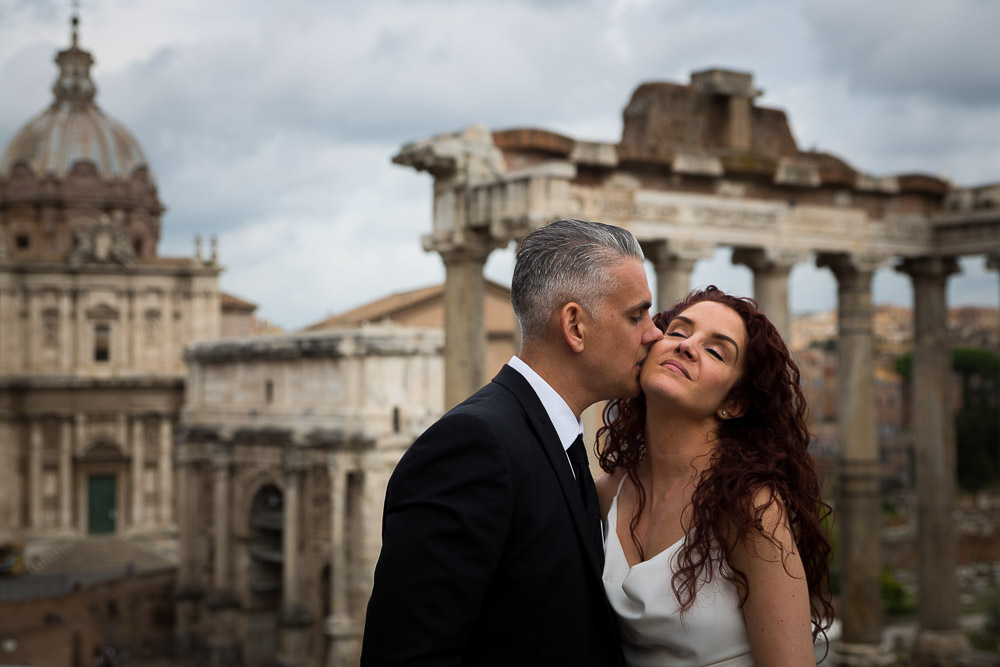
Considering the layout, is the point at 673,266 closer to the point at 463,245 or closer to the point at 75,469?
the point at 463,245

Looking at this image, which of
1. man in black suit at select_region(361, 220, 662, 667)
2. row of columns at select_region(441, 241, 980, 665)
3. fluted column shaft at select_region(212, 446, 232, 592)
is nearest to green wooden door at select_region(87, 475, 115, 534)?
fluted column shaft at select_region(212, 446, 232, 592)

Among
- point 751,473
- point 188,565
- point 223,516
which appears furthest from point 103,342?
point 751,473

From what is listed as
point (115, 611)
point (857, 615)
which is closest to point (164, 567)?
point (115, 611)

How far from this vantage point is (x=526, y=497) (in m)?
2.71

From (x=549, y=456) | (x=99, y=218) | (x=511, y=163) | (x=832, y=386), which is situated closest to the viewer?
(x=549, y=456)

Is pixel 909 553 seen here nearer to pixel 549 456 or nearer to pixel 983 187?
pixel 983 187

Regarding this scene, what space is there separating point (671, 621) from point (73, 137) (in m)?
49.3

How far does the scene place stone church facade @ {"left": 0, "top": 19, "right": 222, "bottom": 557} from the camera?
42406mm

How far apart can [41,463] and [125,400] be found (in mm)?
3813

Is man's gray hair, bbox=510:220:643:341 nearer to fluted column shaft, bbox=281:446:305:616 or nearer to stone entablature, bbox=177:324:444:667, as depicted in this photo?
stone entablature, bbox=177:324:444:667

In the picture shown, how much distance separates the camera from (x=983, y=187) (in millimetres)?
14250

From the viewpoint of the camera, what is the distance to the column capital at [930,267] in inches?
571

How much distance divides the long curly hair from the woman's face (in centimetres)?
4

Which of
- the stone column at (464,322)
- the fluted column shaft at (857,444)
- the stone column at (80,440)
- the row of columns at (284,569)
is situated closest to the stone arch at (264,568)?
the row of columns at (284,569)
